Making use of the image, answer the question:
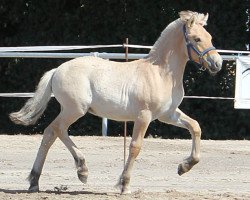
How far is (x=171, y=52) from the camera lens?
925cm

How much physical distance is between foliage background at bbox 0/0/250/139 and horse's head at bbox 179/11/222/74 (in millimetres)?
8728

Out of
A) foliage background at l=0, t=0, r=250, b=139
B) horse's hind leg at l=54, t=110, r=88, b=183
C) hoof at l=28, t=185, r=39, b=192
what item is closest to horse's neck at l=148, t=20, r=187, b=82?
horse's hind leg at l=54, t=110, r=88, b=183

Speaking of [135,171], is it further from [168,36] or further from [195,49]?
[195,49]

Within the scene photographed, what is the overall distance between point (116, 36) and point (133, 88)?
9.55m

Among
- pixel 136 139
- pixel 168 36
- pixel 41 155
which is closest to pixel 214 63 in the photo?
pixel 168 36

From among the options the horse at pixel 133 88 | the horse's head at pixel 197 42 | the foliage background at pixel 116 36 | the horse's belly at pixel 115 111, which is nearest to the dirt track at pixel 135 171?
the horse at pixel 133 88

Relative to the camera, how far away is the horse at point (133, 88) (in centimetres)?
895

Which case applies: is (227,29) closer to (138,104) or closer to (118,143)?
(118,143)

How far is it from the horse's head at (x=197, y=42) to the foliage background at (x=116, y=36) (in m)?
8.73

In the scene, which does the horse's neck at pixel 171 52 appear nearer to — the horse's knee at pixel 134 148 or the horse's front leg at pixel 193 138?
the horse's front leg at pixel 193 138

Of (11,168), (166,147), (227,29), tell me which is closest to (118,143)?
(166,147)

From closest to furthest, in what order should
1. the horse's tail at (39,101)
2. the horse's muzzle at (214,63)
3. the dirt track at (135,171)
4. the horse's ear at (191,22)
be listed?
1. the horse's muzzle at (214,63)
2. the horse's ear at (191,22)
3. the dirt track at (135,171)
4. the horse's tail at (39,101)

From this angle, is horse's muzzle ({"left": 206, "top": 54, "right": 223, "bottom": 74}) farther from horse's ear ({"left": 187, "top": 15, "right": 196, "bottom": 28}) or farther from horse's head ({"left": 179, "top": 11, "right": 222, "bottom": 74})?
horse's ear ({"left": 187, "top": 15, "right": 196, "bottom": 28})

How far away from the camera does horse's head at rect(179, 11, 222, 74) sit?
891 centimetres
